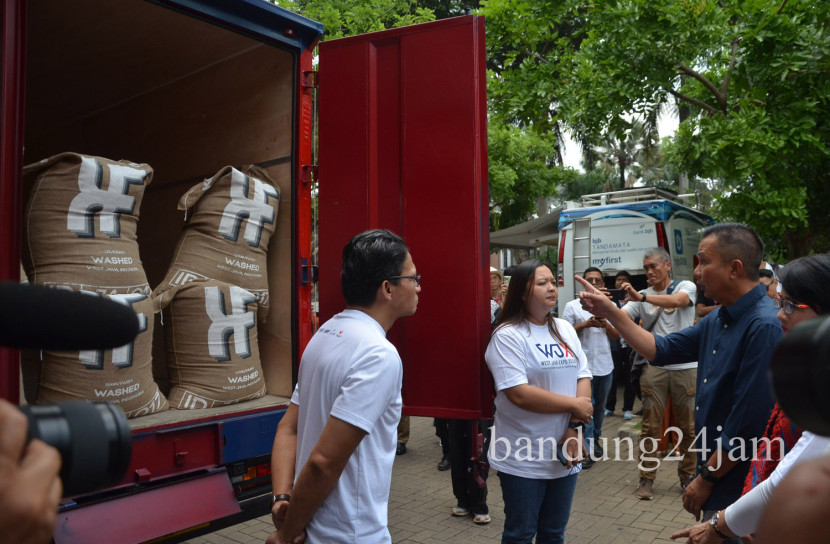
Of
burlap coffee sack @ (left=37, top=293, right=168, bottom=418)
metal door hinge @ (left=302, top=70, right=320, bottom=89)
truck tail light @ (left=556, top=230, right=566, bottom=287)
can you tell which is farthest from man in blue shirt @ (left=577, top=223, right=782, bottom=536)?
truck tail light @ (left=556, top=230, right=566, bottom=287)

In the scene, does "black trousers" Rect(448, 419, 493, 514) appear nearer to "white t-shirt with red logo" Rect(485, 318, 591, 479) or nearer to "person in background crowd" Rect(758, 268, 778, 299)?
"white t-shirt with red logo" Rect(485, 318, 591, 479)

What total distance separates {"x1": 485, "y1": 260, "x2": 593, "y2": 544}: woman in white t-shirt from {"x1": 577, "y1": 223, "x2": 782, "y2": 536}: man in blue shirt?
0.54 meters

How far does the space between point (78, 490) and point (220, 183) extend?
3054 millimetres

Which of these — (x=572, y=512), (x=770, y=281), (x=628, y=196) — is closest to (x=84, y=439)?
(x=572, y=512)

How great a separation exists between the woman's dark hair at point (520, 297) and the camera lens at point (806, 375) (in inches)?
97.0

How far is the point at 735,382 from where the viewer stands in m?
2.64

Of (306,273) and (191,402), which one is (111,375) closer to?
(191,402)

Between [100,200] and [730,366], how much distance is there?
2969 millimetres

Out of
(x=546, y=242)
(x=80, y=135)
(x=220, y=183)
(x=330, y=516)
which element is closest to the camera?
(x=330, y=516)

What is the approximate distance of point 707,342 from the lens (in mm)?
2936

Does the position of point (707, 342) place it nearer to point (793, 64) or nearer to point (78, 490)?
point (78, 490)

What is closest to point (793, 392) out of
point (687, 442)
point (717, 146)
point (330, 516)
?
point (330, 516)

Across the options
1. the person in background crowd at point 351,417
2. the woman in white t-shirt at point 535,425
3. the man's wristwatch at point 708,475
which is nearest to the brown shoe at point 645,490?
the woman in white t-shirt at point 535,425

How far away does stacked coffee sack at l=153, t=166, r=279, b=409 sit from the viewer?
353 cm
